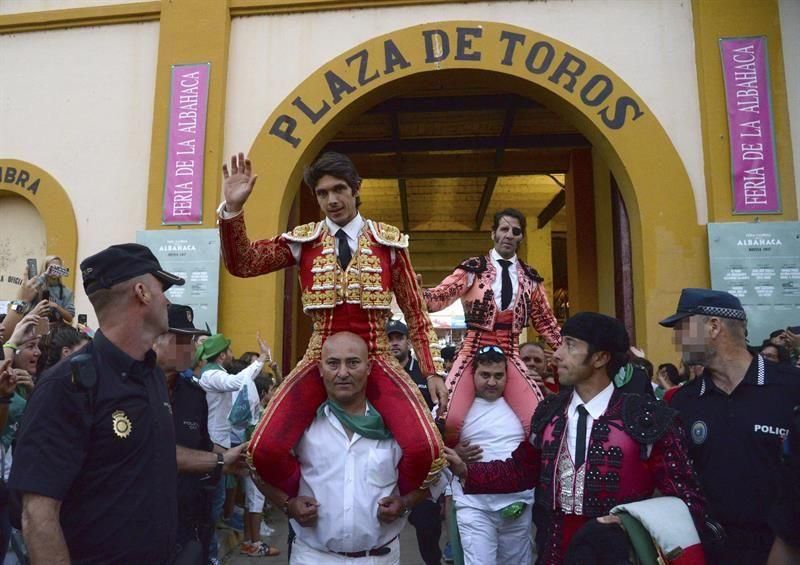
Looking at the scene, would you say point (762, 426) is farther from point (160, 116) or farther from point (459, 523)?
point (160, 116)

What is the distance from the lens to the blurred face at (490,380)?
15.3 ft

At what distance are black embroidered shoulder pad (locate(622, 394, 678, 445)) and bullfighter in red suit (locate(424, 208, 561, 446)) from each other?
1.92 metres

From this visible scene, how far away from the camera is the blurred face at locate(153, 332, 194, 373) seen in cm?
377

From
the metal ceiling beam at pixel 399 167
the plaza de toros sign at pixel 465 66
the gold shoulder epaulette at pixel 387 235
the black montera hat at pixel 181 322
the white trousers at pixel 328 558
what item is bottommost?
the white trousers at pixel 328 558

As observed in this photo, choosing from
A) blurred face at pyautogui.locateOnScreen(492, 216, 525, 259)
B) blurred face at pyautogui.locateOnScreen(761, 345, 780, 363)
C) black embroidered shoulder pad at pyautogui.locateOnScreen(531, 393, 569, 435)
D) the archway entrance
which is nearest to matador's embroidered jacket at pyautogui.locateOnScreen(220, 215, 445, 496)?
black embroidered shoulder pad at pyautogui.locateOnScreen(531, 393, 569, 435)

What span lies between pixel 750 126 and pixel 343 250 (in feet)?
22.9

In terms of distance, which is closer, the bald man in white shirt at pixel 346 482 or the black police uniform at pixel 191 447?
the bald man in white shirt at pixel 346 482

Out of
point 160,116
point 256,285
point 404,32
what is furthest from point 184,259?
point 404,32

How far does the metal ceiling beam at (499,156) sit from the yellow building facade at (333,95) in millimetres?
2882

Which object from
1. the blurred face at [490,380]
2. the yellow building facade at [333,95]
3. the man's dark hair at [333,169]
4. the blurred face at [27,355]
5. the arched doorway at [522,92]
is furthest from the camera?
the yellow building facade at [333,95]

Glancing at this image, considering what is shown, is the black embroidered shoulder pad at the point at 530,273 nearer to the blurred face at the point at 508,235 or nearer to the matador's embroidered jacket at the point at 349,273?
the blurred face at the point at 508,235

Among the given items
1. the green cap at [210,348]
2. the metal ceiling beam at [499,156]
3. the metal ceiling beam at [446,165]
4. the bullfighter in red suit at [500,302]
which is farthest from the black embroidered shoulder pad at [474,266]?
the metal ceiling beam at [446,165]

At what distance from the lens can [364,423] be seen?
3.06 meters

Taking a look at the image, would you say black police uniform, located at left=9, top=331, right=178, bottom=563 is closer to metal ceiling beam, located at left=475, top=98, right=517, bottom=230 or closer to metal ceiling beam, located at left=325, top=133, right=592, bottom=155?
metal ceiling beam, located at left=475, top=98, right=517, bottom=230
